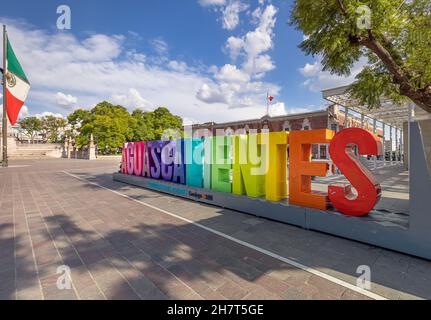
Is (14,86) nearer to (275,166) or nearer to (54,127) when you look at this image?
(275,166)

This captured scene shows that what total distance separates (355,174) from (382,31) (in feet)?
12.1

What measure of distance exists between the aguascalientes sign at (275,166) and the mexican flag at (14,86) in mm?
16487

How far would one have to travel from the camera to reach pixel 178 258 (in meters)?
3.51

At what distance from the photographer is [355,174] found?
4285 mm

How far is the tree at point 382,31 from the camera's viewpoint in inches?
177

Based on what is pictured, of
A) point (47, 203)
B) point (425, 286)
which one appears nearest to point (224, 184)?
point (425, 286)

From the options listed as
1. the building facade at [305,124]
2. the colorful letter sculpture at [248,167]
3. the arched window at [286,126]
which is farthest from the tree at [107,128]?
the colorful letter sculpture at [248,167]

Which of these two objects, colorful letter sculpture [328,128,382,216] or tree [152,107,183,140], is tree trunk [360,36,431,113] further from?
tree [152,107,183,140]

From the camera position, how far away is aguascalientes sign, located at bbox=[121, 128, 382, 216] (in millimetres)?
4242

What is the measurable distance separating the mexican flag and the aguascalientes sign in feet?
54.1
